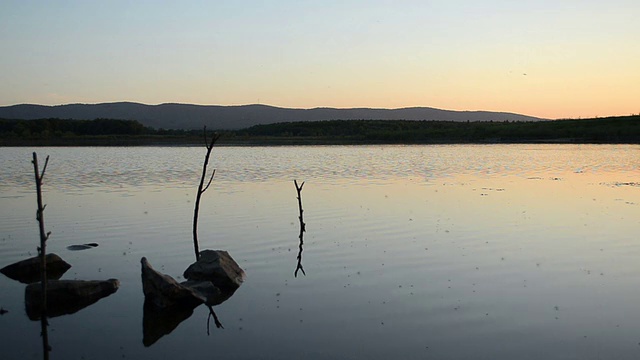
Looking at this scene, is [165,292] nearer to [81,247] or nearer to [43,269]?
[43,269]

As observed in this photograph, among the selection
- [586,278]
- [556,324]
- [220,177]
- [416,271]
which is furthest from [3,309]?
[220,177]

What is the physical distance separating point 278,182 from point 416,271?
57.3ft

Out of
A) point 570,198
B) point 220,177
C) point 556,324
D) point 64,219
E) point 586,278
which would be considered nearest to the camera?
point 556,324

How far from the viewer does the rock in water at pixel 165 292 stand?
9.22m

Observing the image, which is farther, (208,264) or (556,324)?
(208,264)

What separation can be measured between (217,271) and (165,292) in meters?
1.13

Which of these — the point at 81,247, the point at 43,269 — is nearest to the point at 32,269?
the point at 81,247

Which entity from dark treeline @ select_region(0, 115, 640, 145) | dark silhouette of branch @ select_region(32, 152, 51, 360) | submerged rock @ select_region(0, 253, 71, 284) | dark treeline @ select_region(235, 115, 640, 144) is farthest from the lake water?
dark treeline @ select_region(235, 115, 640, 144)

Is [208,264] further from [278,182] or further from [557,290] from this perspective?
[278,182]

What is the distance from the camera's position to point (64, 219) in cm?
1756

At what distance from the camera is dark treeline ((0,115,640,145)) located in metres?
75.0

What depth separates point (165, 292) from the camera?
9219mm

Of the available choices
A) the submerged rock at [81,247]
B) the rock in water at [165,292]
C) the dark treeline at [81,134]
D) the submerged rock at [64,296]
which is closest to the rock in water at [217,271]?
the rock in water at [165,292]

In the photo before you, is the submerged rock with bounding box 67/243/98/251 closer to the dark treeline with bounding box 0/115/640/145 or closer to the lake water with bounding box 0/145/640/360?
the lake water with bounding box 0/145/640/360
